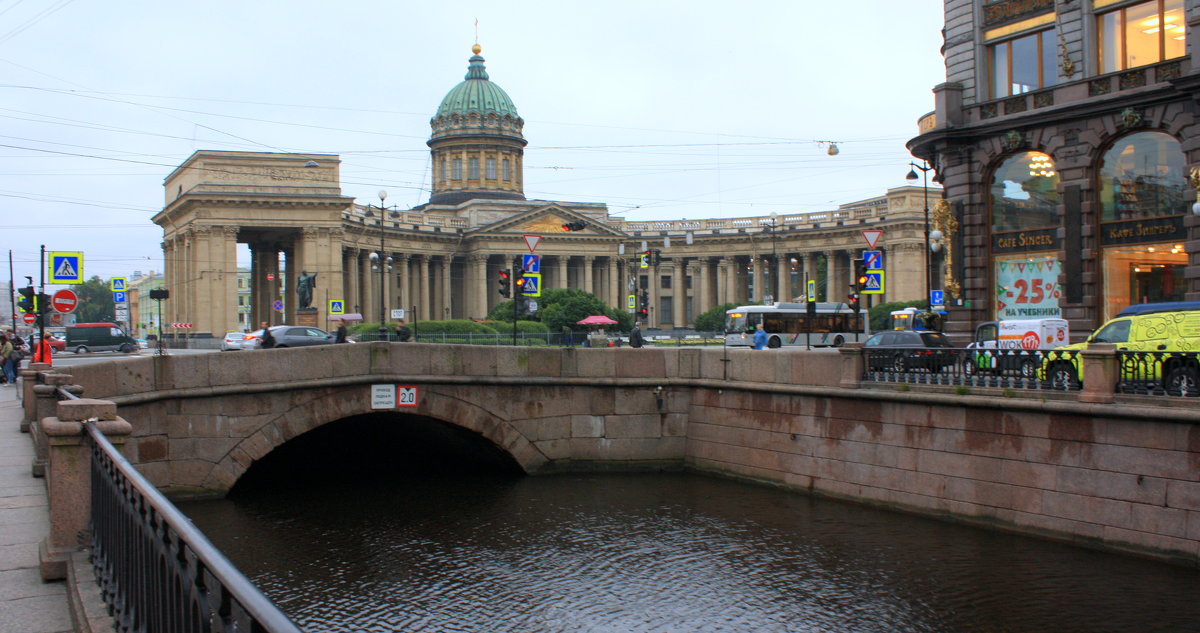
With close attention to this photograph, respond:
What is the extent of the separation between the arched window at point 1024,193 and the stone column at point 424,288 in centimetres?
6770

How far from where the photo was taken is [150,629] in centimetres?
553

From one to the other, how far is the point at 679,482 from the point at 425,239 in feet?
232

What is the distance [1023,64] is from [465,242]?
70.3 meters

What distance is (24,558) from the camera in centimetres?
799

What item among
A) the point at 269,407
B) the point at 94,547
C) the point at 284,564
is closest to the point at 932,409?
the point at 284,564

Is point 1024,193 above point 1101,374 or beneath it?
above

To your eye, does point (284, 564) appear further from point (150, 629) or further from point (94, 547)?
point (150, 629)

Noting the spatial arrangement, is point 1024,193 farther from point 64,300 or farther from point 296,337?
point 64,300

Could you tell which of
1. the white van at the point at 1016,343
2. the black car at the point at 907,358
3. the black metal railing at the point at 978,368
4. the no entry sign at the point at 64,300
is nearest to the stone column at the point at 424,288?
the no entry sign at the point at 64,300

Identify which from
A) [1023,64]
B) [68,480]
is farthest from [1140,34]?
[68,480]

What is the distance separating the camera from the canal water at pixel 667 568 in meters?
13.8

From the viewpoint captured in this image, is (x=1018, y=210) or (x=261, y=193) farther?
(x=261, y=193)

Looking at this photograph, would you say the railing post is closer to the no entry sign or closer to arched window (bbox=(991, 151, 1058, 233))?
arched window (bbox=(991, 151, 1058, 233))

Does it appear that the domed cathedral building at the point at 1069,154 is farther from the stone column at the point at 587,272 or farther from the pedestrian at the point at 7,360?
the stone column at the point at 587,272
